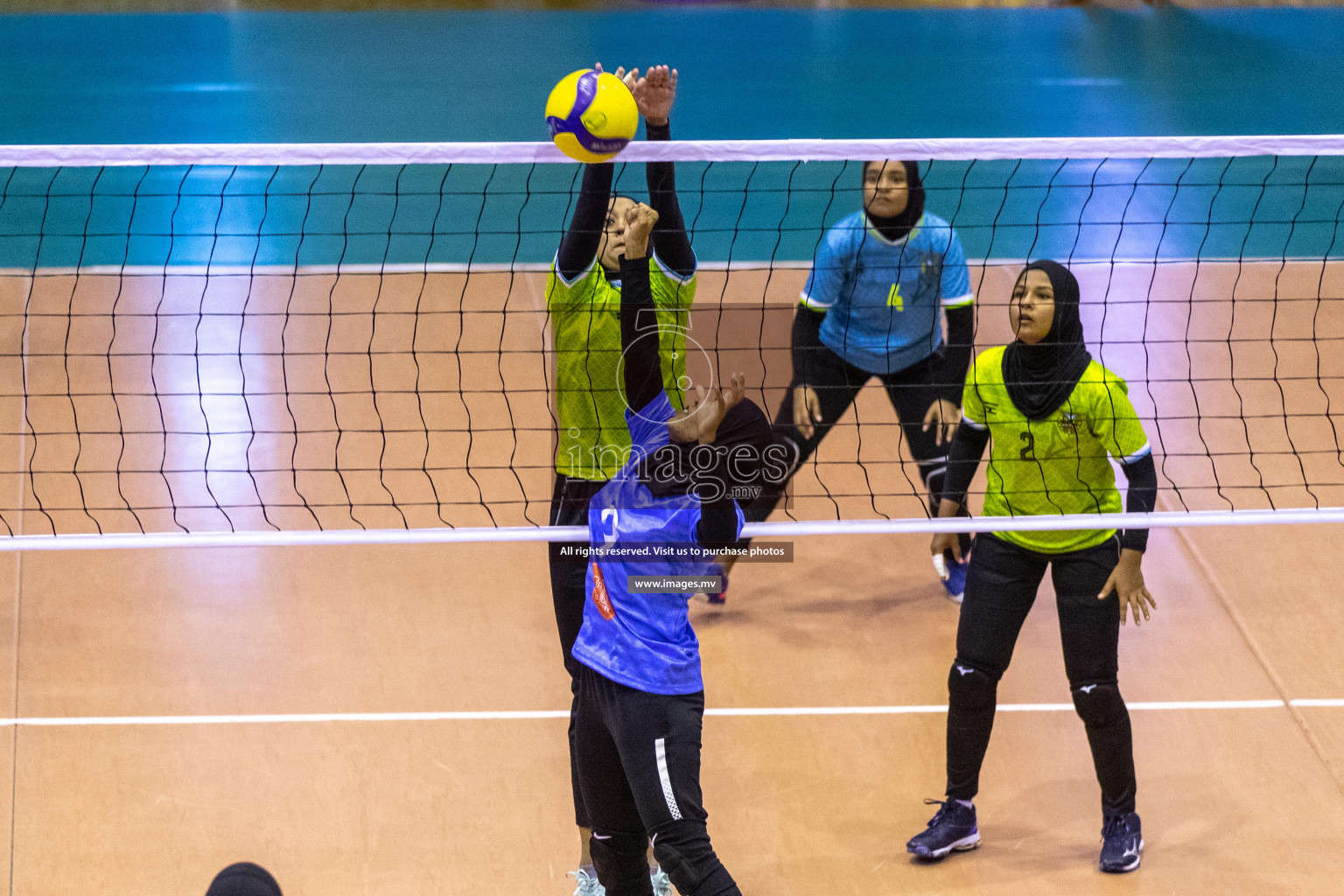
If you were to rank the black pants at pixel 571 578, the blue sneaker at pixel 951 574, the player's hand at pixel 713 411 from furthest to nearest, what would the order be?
the blue sneaker at pixel 951 574
the black pants at pixel 571 578
the player's hand at pixel 713 411

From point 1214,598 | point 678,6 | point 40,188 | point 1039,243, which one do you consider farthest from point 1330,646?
point 678,6

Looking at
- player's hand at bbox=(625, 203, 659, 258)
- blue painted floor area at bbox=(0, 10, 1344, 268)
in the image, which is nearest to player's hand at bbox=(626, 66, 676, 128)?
player's hand at bbox=(625, 203, 659, 258)

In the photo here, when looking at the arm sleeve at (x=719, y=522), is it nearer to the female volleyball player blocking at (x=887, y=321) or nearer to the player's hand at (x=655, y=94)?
the player's hand at (x=655, y=94)

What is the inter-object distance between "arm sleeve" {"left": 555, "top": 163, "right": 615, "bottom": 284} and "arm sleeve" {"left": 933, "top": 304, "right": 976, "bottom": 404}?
6.68 feet

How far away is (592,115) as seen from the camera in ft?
11.3

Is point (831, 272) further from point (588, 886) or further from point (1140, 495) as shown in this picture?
point (588, 886)

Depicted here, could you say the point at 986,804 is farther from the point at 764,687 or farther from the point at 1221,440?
the point at 1221,440

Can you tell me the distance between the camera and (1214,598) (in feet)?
18.5

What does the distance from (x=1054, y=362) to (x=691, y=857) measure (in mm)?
1860

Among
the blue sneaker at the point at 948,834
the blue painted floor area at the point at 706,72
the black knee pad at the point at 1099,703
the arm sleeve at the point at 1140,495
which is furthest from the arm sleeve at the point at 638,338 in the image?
the blue painted floor area at the point at 706,72

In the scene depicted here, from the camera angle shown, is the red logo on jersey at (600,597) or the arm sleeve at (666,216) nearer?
the red logo on jersey at (600,597)

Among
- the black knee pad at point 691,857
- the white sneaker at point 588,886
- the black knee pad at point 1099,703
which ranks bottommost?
the white sneaker at point 588,886

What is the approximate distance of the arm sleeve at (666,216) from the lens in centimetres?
383

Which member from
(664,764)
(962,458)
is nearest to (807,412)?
(962,458)
